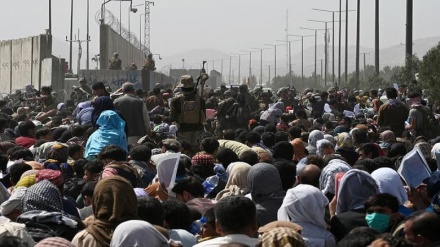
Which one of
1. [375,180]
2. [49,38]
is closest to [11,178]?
[375,180]

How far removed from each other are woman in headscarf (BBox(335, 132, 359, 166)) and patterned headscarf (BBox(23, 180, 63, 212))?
19.1ft

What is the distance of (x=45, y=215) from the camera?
877 centimetres

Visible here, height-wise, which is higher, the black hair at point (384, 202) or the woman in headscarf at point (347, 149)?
the woman in headscarf at point (347, 149)

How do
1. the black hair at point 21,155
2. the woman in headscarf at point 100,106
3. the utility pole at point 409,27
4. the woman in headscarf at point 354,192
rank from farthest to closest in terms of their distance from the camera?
the utility pole at point 409,27 → the woman in headscarf at point 100,106 → the black hair at point 21,155 → the woman in headscarf at point 354,192

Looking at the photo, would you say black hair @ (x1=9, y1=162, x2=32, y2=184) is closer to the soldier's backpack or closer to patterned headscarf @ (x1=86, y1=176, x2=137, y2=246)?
patterned headscarf @ (x1=86, y1=176, x2=137, y2=246)

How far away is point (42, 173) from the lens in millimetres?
10508

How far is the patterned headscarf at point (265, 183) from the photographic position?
10086 millimetres

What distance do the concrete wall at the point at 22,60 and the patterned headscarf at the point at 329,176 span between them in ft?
105

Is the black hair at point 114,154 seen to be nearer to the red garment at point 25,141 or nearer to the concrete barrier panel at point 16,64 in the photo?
the red garment at point 25,141

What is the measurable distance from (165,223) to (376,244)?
8.18 feet

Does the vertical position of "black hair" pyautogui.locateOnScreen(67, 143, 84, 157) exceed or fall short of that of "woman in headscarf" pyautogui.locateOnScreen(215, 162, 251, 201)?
it exceeds it

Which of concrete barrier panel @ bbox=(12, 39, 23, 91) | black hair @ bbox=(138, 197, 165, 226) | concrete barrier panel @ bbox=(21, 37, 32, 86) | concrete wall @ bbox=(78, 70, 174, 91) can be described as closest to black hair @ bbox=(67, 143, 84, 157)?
black hair @ bbox=(138, 197, 165, 226)

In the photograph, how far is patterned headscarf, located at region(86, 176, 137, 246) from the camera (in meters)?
8.29

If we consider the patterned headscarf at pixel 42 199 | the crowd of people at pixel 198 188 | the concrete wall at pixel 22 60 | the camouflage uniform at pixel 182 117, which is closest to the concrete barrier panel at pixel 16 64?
the concrete wall at pixel 22 60
